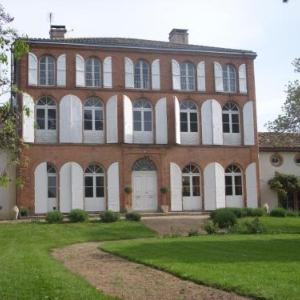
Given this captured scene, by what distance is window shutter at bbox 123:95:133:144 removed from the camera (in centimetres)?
3628

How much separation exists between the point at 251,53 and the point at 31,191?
16.8 metres

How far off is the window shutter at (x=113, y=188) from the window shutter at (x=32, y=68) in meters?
6.92

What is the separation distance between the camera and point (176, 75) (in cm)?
3791

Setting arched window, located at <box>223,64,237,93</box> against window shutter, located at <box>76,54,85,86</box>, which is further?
arched window, located at <box>223,64,237,93</box>

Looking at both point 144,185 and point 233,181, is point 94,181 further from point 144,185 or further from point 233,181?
point 233,181

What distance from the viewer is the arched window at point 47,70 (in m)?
36.0

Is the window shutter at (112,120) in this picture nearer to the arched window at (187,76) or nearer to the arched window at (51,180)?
the arched window at (51,180)

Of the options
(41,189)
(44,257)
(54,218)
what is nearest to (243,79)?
(41,189)

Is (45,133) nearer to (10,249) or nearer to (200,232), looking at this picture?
(200,232)

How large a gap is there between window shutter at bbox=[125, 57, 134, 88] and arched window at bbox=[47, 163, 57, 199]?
22.6 ft

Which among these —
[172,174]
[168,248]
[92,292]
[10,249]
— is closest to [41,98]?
[172,174]

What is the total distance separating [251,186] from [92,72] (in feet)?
40.5

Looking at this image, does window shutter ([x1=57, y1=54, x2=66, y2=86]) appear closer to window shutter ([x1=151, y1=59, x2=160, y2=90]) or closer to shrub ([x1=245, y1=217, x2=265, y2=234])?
window shutter ([x1=151, y1=59, x2=160, y2=90])

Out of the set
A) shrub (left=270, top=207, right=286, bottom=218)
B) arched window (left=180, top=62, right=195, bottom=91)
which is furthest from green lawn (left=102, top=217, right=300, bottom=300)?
arched window (left=180, top=62, right=195, bottom=91)
